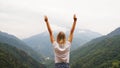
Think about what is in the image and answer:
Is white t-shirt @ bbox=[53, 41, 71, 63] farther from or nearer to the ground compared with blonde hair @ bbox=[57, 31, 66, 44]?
nearer to the ground

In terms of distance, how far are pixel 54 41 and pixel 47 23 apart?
76 centimetres

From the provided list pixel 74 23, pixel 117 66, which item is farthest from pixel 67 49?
pixel 117 66

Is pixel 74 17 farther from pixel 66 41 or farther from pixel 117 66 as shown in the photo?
pixel 117 66

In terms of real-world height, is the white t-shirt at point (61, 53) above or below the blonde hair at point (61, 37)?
below

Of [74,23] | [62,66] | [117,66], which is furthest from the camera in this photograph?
[117,66]

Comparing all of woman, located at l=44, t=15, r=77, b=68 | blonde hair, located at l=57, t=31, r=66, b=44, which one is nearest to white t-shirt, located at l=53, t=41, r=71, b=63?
woman, located at l=44, t=15, r=77, b=68

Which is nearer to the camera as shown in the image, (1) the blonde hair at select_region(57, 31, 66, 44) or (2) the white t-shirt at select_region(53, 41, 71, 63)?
(1) the blonde hair at select_region(57, 31, 66, 44)

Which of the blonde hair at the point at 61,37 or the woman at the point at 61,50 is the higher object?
the blonde hair at the point at 61,37

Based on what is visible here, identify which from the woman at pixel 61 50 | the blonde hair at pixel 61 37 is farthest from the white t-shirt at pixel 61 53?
the blonde hair at pixel 61 37

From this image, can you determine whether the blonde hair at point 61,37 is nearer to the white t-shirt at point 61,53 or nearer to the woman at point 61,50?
the woman at point 61,50

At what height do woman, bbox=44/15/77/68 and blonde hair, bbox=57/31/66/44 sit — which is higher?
blonde hair, bbox=57/31/66/44

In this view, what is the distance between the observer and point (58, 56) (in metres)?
9.98

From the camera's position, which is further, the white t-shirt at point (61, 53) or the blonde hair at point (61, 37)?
the white t-shirt at point (61, 53)

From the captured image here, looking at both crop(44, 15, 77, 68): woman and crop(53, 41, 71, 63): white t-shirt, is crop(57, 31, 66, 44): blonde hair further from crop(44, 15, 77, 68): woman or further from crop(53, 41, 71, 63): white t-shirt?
crop(53, 41, 71, 63): white t-shirt
